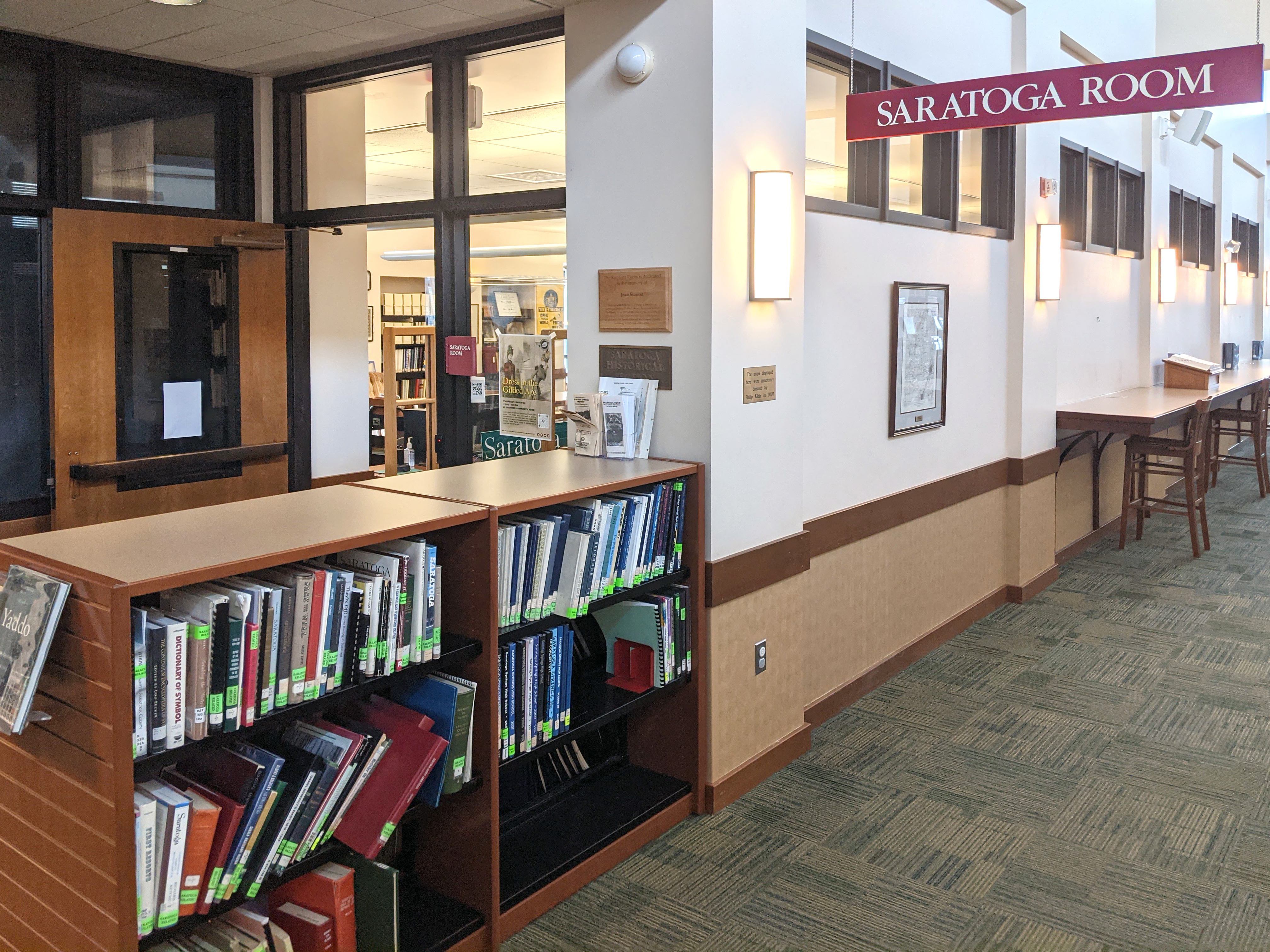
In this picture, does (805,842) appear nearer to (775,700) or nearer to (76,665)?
(775,700)

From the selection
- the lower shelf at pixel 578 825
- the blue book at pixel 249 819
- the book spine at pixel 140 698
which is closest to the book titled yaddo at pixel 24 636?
the book spine at pixel 140 698

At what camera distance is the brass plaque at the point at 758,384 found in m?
3.33

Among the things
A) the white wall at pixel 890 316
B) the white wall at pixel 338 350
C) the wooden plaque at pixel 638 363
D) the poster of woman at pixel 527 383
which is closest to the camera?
the wooden plaque at pixel 638 363

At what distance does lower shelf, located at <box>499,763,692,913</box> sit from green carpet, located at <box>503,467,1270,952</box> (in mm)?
98

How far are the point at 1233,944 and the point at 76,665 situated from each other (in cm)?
279

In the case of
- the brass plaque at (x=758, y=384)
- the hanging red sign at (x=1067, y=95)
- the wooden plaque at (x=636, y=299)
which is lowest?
the brass plaque at (x=758, y=384)

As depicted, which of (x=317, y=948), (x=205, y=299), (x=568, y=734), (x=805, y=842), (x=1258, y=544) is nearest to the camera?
(x=317, y=948)

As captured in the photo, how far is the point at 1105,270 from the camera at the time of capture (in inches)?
289

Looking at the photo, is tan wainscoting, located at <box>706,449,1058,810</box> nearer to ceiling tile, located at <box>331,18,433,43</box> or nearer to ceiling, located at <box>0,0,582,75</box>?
ceiling, located at <box>0,0,582,75</box>

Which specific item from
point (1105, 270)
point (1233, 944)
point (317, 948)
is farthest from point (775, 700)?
point (1105, 270)

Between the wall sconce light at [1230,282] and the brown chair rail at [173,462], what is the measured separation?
10.5 metres

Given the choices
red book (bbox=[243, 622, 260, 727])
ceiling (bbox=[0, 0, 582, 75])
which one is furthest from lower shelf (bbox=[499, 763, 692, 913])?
ceiling (bbox=[0, 0, 582, 75])

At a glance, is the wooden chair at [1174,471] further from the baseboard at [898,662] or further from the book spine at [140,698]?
the book spine at [140,698]

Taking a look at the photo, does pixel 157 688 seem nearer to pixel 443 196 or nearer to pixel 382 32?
pixel 443 196
